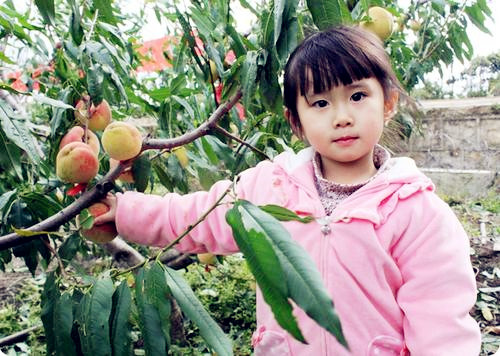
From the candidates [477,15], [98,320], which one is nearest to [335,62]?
[98,320]

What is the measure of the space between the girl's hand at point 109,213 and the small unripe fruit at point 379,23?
709 millimetres

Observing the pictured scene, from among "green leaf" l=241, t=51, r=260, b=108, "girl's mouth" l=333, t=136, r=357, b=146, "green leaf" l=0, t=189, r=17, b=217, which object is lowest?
"green leaf" l=0, t=189, r=17, b=217

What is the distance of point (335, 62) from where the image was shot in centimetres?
93

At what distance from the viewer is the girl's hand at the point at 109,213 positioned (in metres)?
0.99

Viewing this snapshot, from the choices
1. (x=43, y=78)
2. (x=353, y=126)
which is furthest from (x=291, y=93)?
(x=43, y=78)

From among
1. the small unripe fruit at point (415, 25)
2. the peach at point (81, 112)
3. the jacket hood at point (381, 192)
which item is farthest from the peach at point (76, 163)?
the small unripe fruit at point (415, 25)

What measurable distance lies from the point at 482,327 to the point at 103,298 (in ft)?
6.31

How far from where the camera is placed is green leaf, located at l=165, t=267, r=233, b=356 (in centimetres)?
68

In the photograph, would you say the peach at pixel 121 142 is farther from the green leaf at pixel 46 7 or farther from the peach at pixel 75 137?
the green leaf at pixel 46 7

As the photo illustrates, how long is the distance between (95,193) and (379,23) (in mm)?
775

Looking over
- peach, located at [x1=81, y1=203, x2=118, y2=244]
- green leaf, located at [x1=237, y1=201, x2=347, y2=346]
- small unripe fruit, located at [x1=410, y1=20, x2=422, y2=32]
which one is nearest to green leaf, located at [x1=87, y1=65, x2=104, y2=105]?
peach, located at [x1=81, y1=203, x2=118, y2=244]

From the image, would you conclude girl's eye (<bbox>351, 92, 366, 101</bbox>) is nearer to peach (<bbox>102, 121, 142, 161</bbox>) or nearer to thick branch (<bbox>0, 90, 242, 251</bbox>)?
thick branch (<bbox>0, 90, 242, 251</bbox>)

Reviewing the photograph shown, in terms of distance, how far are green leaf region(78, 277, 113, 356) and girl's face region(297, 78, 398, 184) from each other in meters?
0.47

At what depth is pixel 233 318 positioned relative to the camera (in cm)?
217
